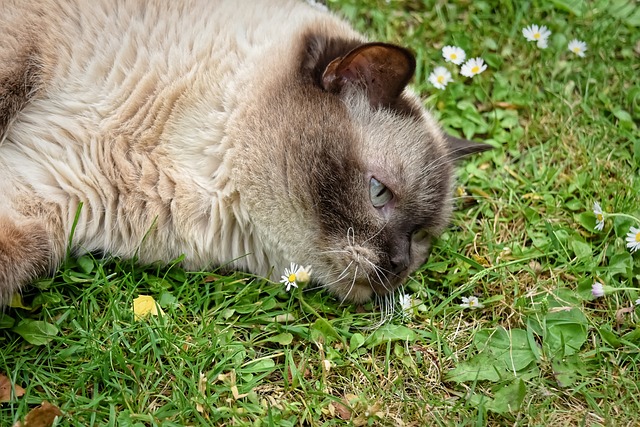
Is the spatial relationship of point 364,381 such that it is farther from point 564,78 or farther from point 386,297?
point 564,78

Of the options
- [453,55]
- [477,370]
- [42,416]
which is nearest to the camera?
[42,416]

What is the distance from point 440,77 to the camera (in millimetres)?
4004

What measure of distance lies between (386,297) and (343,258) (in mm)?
318

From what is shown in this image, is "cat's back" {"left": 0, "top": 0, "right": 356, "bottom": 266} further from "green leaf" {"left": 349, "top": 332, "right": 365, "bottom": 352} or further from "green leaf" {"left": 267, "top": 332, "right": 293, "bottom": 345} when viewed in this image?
"green leaf" {"left": 349, "top": 332, "right": 365, "bottom": 352}

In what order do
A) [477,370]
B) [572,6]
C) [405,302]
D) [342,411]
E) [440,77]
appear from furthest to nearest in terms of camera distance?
[572,6] → [440,77] → [405,302] → [477,370] → [342,411]

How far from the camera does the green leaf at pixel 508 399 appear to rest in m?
2.70

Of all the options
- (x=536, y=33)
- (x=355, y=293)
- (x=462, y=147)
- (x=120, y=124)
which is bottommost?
(x=355, y=293)

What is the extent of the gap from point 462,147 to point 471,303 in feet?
2.68

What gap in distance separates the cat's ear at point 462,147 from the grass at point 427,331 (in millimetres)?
232

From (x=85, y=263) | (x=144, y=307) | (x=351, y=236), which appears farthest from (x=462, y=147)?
(x=85, y=263)

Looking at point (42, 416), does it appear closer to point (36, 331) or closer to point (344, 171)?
point (36, 331)

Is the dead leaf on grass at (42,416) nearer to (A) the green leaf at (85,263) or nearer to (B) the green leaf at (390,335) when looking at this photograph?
(A) the green leaf at (85,263)

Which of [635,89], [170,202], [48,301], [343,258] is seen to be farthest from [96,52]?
[635,89]

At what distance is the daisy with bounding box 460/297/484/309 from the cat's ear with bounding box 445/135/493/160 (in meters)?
0.73
